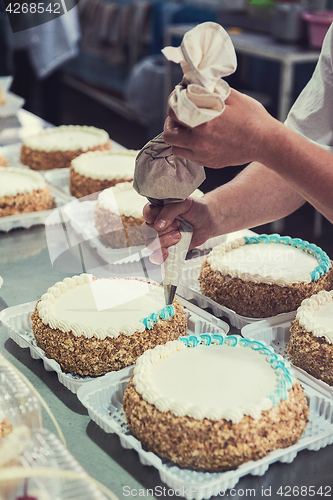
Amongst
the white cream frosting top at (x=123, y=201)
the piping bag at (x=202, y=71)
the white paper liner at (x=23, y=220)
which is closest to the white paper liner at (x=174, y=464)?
the piping bag at (x=202, y=71)

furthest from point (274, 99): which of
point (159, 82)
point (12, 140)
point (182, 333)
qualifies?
point (182, 333)

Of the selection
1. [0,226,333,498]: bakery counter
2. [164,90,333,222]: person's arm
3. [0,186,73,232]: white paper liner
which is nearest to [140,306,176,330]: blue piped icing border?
[0,226,333,498]: bakery counter

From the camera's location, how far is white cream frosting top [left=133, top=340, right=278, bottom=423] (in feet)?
3.22

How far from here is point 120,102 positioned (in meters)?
7.36

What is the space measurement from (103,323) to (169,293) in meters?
0.17

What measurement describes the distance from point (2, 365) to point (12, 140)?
195 centimetres

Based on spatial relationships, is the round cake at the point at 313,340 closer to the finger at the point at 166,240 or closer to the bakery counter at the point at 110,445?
the bakery counter at the point at 110,445

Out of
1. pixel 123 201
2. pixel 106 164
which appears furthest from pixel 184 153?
pixel 106 164

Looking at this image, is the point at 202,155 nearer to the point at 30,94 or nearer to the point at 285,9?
the point at 285,9

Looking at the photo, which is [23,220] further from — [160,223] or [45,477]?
[45,477]

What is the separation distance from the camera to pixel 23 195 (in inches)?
80.6

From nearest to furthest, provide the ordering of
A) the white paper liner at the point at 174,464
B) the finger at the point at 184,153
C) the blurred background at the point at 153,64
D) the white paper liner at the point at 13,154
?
1. the white paper liner at the point at 174,464
2. the finger at the point at 184,153
3. the white paper liner at the point at 13,154
4. the blurred background at the point at 153,64

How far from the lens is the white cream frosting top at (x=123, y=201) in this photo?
1728 millimetres

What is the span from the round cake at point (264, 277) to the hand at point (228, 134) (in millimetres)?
486
